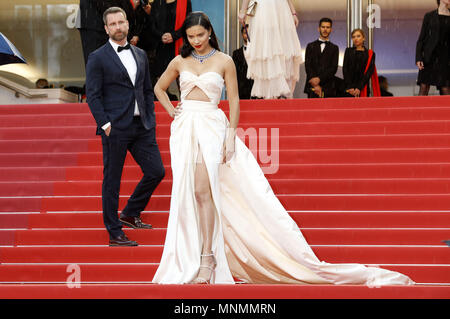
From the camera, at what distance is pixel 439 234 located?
6566 mm

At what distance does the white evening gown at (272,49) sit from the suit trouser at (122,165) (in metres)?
4.02

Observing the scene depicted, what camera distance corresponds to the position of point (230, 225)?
5.82 m

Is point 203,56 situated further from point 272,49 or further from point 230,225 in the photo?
point 272,49

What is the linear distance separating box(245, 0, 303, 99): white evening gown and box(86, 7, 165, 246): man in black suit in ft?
12.7

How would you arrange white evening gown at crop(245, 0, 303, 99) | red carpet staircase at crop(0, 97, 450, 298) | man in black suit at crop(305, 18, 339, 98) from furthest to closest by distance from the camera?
man in black suit at crop(305, 18, 339, 98) → white evening gown at crop(245, 0, 303, 99) → red carpet staircase at crop(0, 97, 450, 298)

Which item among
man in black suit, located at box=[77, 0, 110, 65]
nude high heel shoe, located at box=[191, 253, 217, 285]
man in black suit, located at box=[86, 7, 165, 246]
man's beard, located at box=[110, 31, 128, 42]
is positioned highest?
man in black suit, located at box=[77, 0, 110, 65]

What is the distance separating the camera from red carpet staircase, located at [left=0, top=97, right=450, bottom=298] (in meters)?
6.11

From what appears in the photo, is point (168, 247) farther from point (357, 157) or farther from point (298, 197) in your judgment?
point (357, 157)

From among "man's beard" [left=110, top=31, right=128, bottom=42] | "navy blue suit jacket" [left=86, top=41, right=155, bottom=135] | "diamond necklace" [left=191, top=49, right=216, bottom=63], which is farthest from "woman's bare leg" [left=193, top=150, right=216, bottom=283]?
"man's beard" [left=110, top=31, right=128, bottom=42]

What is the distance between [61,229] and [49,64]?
10125mm

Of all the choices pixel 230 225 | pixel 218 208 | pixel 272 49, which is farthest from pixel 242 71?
pixel 218 208

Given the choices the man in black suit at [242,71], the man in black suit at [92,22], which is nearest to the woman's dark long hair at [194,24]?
the man in black suit at [92,22]

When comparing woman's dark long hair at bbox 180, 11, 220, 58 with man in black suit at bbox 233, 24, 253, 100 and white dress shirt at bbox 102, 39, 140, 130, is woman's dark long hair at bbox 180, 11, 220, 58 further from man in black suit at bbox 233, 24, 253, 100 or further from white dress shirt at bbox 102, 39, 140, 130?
man in black suit at bbox 233, 24, 253, 100

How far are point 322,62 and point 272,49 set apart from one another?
1352mm
